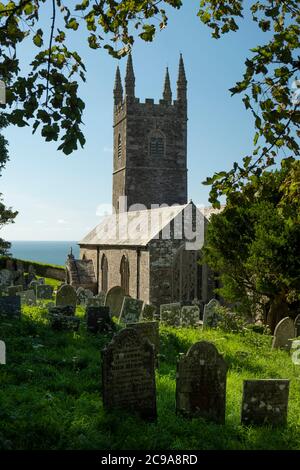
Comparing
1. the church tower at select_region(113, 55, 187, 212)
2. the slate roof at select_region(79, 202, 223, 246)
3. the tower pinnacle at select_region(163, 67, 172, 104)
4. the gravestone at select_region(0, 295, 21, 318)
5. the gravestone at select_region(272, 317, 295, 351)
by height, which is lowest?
the gravestone at select_region(272, 317, 295, 351)

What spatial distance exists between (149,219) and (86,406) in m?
19.0

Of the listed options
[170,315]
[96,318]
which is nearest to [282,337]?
[170,315]

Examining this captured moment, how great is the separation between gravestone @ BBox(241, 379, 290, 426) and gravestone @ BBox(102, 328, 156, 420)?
4.21 feet

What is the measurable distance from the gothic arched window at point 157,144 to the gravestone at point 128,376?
33186 millimetres

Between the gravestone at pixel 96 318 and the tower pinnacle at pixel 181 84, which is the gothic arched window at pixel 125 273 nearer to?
the gravestone at pixel 96 318

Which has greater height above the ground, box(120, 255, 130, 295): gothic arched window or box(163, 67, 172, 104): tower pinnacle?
box(163, 67, 172, 104): tower pinnacle

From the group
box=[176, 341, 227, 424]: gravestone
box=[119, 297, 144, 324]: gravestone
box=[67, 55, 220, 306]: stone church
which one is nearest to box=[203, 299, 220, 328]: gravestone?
box=[119, 297, 144, 324]: gravestone

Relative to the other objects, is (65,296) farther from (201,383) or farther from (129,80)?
(129,80)

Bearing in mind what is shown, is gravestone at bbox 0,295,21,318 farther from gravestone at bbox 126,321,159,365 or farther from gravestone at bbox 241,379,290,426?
gravestone at bbox 241,379,290,426

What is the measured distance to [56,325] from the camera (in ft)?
35.3

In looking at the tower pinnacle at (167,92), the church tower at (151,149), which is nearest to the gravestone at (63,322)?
the church tower at (151,149)

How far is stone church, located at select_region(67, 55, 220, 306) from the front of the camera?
849 inches

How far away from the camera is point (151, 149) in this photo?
3888cm

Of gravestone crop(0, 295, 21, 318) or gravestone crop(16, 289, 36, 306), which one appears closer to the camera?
gravestone crop(0, 295, 21, 318)
